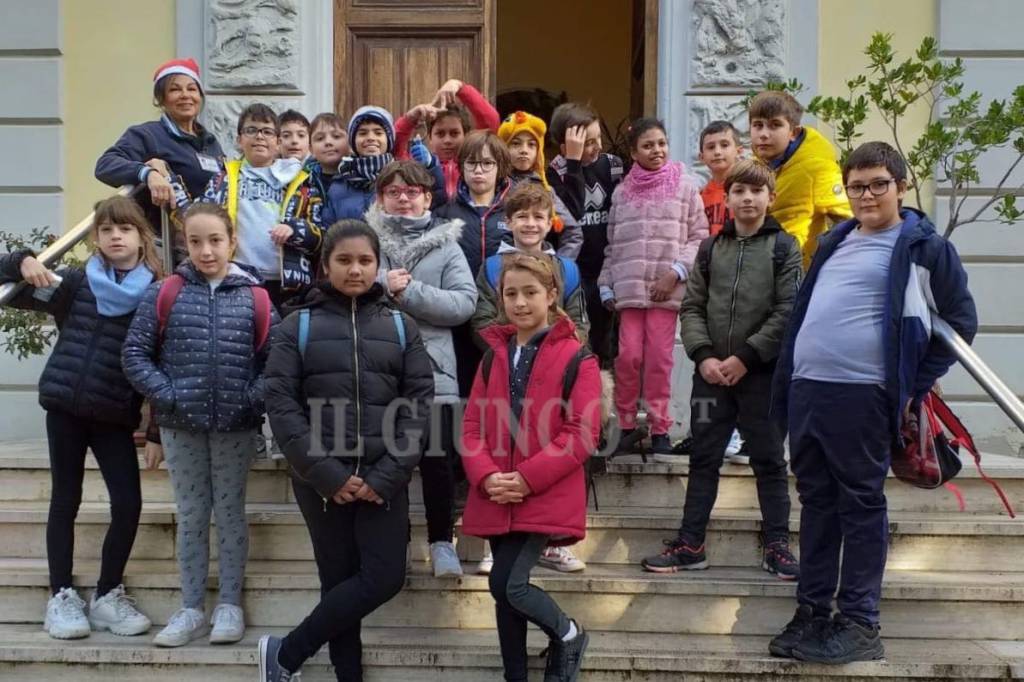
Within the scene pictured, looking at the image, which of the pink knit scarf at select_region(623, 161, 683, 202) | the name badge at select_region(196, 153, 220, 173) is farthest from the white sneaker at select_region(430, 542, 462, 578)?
the name badge at select_region(196, 153, 220, 173)

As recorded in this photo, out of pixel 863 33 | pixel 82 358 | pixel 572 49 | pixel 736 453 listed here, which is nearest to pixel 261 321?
pixel 82 358

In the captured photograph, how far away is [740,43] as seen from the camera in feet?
21.3

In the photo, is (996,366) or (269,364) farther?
(996,366)

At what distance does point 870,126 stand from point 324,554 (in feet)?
15.2

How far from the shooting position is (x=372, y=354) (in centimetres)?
367

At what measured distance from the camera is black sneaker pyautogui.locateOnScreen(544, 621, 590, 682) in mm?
3633

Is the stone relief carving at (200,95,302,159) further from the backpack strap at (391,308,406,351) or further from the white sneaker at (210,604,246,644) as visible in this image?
the white sneaker at (210,604,246,644)

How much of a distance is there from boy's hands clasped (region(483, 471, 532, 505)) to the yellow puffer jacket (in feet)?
5.80

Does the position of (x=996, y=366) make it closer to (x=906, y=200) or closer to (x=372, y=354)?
(x=906, y=200)

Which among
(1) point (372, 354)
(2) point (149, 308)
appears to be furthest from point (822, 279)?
(2) point (149, 308)

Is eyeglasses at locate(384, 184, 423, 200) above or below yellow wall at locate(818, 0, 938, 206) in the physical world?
below

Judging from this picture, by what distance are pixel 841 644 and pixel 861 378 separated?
3.03ft

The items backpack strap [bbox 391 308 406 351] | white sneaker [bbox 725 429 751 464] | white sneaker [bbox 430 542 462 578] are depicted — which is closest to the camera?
backpack strap [bbox 391 308 406 351]

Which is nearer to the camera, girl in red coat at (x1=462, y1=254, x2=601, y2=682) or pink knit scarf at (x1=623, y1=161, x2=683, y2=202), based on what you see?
girl in red coat at (x1=462, y1=254, x2=601, y2=682)
